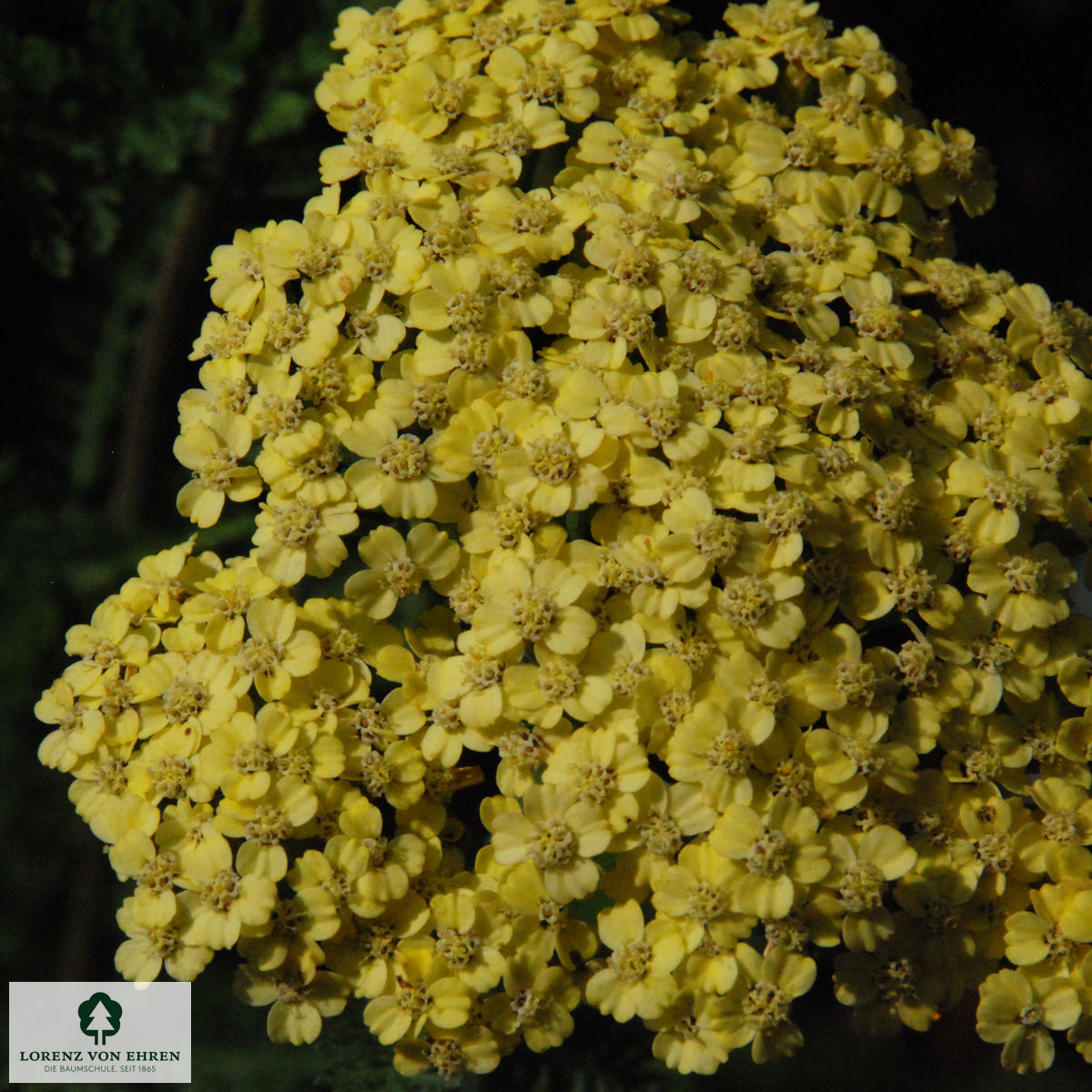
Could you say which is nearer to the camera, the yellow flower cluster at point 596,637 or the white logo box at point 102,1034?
the yellow flower cluster at point 596,637

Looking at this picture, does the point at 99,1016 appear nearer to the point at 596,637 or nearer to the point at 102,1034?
the point at 102,1034

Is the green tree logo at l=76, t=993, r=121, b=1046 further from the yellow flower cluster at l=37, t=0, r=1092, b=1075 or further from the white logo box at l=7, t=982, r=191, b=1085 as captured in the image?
the yellow flower cluster at l=37, t=0, r=1092, b=1075

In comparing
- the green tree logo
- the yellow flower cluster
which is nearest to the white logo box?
the green tree logo

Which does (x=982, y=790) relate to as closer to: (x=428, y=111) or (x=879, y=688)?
(x=879, y=688)

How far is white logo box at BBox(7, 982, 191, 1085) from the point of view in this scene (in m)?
1.50

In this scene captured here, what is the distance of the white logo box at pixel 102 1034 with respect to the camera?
58.9 inches

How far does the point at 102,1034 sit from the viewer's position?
1.57 meters

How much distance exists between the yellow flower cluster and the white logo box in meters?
0.38

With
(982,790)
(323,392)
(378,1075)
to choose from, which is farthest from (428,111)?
(378,1075)

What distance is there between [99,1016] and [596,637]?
0.90 meters

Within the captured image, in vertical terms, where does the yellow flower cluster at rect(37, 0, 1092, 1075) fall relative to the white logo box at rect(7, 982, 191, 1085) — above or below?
above

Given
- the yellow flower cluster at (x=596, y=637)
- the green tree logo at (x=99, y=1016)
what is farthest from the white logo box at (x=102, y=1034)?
the yellow flower cluster at (x=596, y=637)

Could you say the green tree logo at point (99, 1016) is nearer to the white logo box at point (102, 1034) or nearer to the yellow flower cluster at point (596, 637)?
the white logo box at point (102, 1034)

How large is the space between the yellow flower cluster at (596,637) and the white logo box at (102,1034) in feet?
1.25
